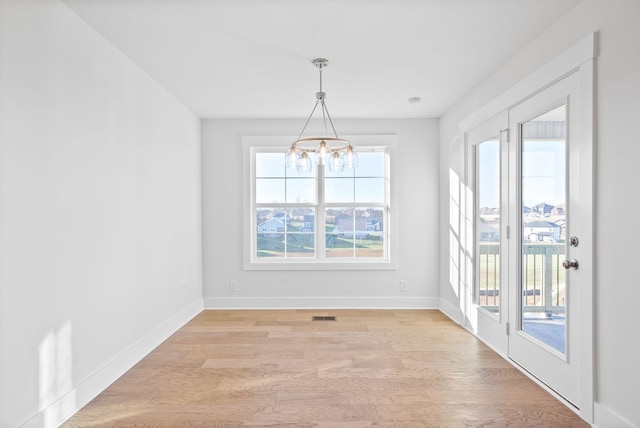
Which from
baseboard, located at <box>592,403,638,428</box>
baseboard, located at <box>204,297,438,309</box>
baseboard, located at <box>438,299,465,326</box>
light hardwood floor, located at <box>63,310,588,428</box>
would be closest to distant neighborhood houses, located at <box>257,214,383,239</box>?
baseboard, located at <box>204,297,438,309</box>

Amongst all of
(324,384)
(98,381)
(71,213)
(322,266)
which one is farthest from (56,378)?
(322,266)

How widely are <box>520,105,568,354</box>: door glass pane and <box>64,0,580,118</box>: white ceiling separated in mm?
729

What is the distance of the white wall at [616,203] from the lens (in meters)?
1.85

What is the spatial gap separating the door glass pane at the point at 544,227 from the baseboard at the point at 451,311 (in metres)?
1.19

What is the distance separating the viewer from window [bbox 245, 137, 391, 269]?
Answer: 488 centimetres

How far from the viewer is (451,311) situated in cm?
432

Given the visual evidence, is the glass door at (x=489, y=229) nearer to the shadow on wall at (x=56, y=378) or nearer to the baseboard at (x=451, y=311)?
the baseboard at (x=451, y=311)

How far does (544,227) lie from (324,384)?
1.95 m

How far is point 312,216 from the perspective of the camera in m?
4.92

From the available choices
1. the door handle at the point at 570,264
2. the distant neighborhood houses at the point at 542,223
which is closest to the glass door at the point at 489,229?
the distant neighborhood houses at the point at 542,223

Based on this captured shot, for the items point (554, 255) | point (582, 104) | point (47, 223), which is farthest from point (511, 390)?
point (47, 223)

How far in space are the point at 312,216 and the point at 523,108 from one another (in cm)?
283

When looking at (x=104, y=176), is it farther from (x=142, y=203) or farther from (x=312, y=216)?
(x=312, y=216)

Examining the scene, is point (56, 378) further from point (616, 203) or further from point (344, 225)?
point (344, 225)
